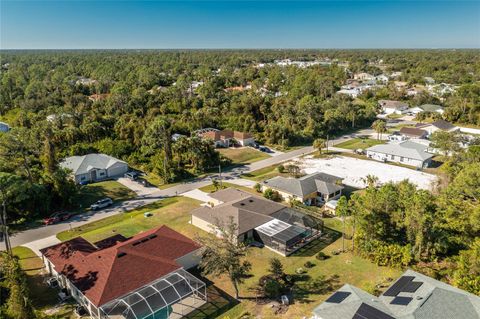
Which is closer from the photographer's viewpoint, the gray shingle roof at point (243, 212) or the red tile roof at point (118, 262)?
the red tile roof at point (118, 262)

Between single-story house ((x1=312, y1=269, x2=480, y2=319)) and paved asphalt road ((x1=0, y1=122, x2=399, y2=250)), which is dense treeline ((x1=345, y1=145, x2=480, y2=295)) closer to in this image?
single-story house ((x1=312, y1=269, x2=480, y2=319))

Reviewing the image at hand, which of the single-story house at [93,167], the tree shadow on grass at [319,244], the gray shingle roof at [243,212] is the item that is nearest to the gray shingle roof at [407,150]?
the tree shadow on grass at [319,244]

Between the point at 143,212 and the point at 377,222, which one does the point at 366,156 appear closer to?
the point at 377,222

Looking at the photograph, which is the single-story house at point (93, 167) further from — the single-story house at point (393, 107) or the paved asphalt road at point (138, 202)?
the single-story house at point (393, 107)

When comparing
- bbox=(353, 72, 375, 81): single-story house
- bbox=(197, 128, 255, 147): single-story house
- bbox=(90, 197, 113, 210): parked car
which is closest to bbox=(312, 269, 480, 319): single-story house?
bbox=(90, 197, 113, 210): parked car

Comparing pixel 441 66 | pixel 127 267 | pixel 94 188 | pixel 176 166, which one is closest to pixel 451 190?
pixel 127 267

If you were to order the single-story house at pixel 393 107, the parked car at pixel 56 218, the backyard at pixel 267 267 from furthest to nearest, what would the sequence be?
the single-story house at pixel 393 107 < the parked car at pixel 56 218 < the backyard at pixel 267 267
